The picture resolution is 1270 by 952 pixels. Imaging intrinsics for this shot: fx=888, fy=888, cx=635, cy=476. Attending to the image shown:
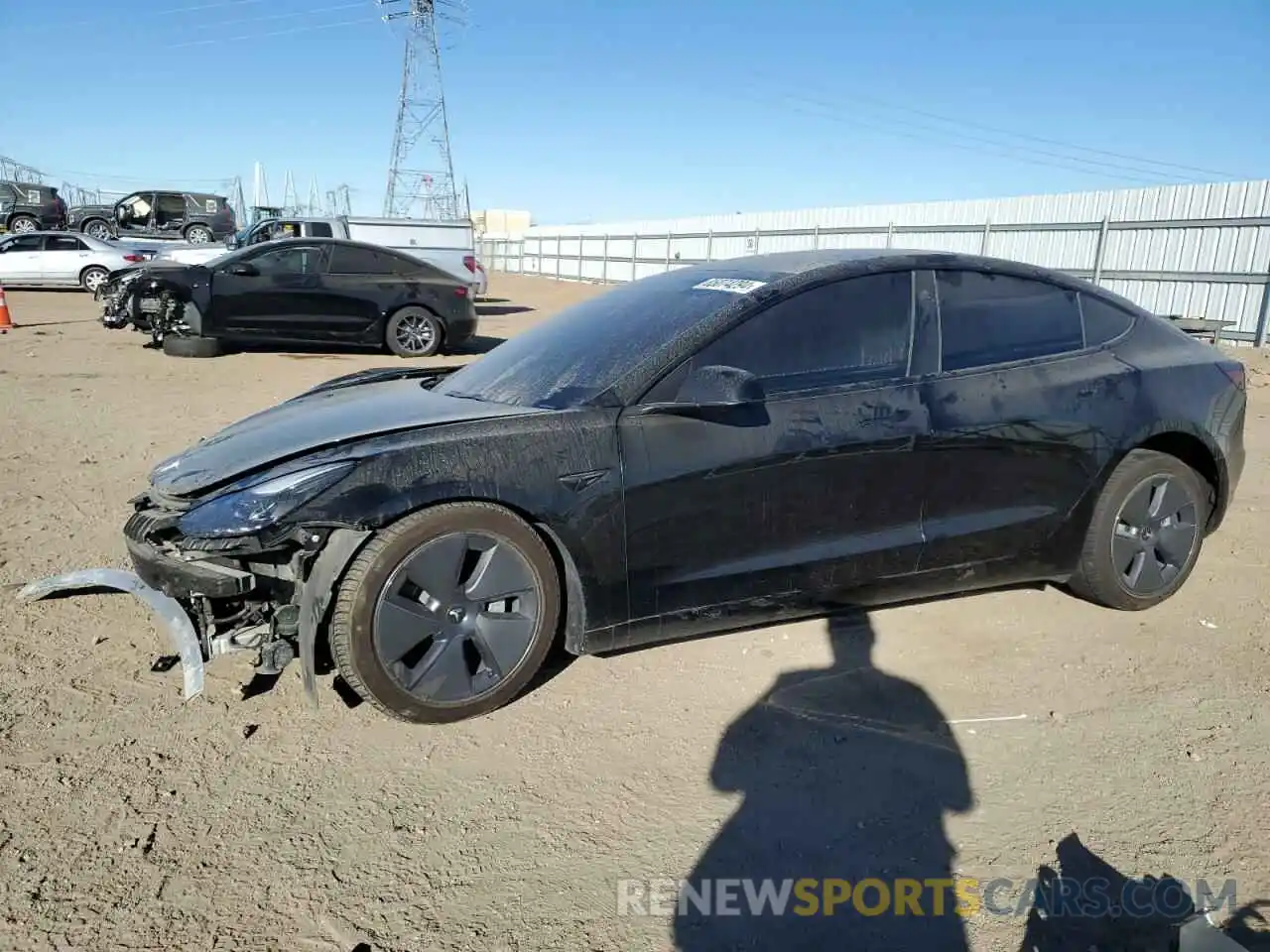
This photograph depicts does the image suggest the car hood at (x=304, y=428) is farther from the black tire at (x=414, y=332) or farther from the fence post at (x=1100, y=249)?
the fence post at (x=1100, y=249)

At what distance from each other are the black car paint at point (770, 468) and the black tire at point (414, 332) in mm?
8083

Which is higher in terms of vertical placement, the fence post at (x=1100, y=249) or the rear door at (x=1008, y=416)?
the fence post at (x=1100, y=249)

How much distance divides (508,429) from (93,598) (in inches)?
87.5

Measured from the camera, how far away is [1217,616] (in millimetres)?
3986

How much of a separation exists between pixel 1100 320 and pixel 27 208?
107 ft

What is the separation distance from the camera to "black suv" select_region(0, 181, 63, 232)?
90.3 ft

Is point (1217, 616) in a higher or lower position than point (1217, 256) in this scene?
lower

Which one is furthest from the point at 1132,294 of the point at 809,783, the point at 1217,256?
the point at 809,783

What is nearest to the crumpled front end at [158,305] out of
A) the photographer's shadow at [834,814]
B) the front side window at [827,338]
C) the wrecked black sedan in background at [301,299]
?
the wrecked black sedan in background at [301,299]

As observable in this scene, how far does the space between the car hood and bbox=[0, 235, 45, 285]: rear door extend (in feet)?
64.1

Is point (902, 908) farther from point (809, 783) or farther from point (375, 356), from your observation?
point (375, 356)

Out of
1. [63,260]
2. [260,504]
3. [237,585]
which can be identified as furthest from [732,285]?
[63,260]

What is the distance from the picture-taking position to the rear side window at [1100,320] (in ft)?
12.7

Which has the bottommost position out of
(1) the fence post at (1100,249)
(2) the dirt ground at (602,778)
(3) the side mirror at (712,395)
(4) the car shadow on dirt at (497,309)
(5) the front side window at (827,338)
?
(2) the dirt ground at (602,778)
